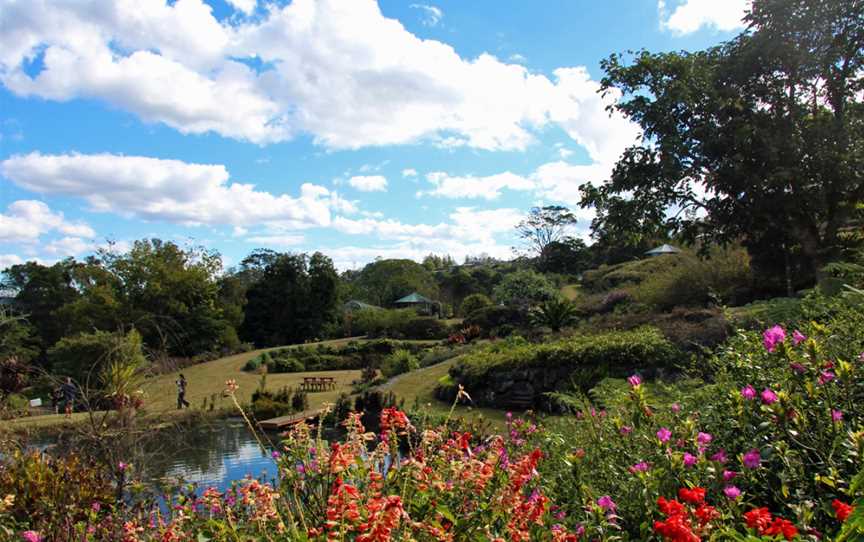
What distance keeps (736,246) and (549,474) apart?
17.0m

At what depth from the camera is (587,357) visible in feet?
35.1

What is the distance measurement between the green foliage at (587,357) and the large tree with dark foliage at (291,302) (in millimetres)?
24050

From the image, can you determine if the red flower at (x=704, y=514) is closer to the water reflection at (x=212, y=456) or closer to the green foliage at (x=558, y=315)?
the water reflection at (x=212, y=456)

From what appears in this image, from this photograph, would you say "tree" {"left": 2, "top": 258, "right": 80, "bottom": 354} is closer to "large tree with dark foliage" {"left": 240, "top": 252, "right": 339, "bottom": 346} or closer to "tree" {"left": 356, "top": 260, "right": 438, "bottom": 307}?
"large tree with dark foliage" {"left": 240, "top": 252, "right": 339, "bottom": 346}

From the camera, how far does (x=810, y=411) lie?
6.17 feet

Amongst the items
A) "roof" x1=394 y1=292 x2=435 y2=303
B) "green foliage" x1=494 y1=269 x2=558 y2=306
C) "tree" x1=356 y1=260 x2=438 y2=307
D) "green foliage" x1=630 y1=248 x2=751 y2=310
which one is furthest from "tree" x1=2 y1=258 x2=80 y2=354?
"green foliage" x1=630 y1=248 x2=751 y2=310

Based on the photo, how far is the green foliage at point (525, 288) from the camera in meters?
27.8

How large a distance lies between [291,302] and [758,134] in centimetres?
2907

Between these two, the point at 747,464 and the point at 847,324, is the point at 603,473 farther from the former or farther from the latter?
the point at 847,324

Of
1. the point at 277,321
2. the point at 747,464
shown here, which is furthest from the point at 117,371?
the point at 277,321

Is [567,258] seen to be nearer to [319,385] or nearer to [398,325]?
[398,325]

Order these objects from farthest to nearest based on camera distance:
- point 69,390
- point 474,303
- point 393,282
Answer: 1. point 393,282
2. point 474,303
3. point 69,390

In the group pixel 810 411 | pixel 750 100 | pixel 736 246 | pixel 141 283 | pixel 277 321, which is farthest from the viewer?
pixel 277 321

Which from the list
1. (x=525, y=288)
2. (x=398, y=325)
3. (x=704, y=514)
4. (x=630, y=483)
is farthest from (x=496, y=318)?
(x=704, y=514)
